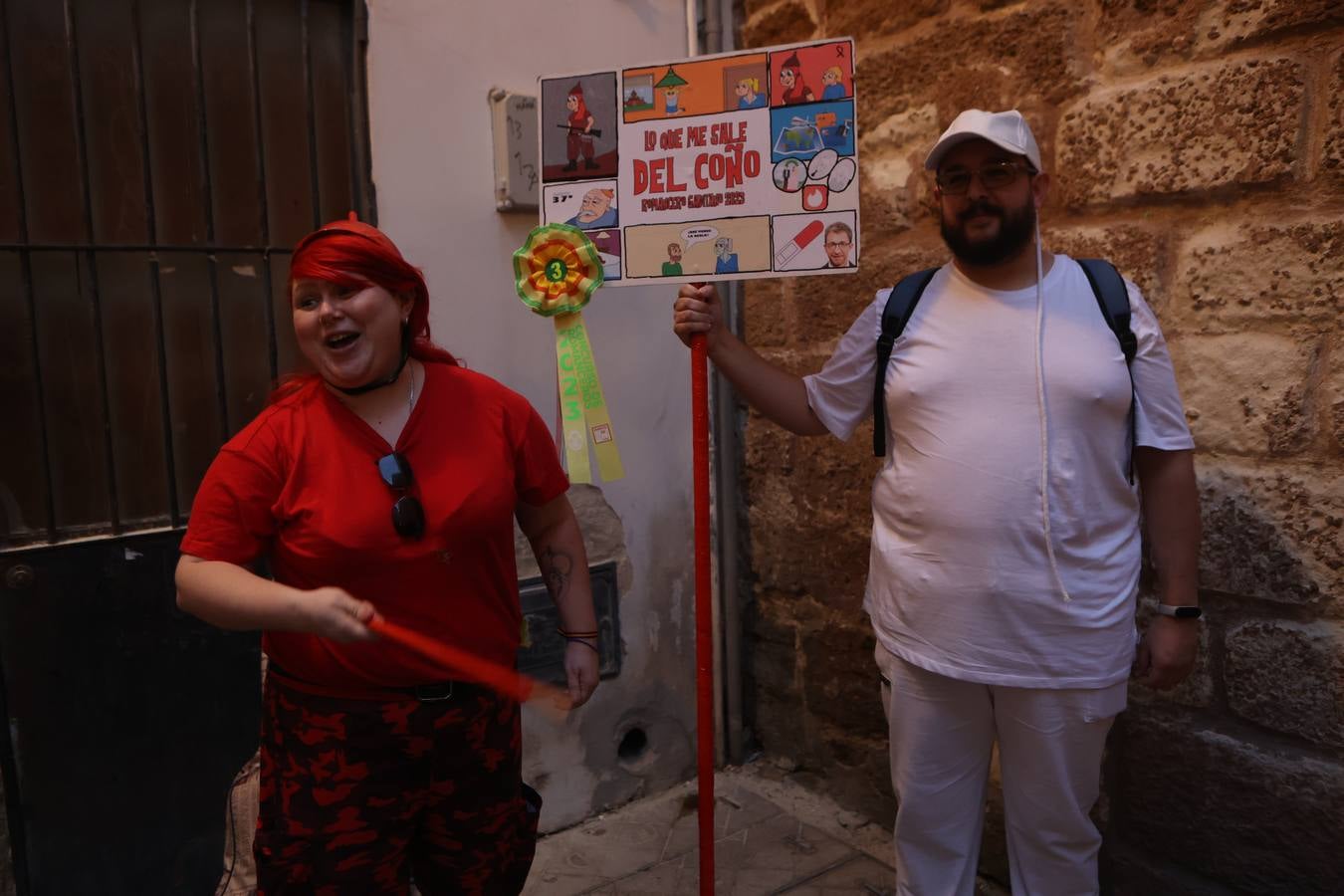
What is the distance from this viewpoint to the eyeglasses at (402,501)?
1831mm

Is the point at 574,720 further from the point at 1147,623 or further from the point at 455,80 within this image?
the point at 455,80

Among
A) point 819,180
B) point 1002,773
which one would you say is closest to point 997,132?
point 819,180

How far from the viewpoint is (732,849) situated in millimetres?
3340

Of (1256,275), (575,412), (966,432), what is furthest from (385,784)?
(1256,275)

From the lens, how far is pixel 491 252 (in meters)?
3.11

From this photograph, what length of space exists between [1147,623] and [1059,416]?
828 mm

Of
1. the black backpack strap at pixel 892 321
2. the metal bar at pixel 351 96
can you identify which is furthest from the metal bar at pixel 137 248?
the black backpack strap at pixel 892 321

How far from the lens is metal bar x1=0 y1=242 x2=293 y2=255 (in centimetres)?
248

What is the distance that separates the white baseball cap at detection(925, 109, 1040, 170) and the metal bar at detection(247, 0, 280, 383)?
1812 mm

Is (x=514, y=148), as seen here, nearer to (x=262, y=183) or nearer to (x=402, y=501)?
(x=262, y=183)

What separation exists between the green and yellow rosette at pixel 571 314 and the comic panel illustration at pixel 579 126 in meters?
0.16

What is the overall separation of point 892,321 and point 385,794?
1.47 metres

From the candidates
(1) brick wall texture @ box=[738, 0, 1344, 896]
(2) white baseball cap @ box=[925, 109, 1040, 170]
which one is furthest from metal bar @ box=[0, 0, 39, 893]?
(1) brick wall texture @ box=[738, 0, 1344, 896]

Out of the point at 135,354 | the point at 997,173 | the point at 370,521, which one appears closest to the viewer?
the point at 370,521
